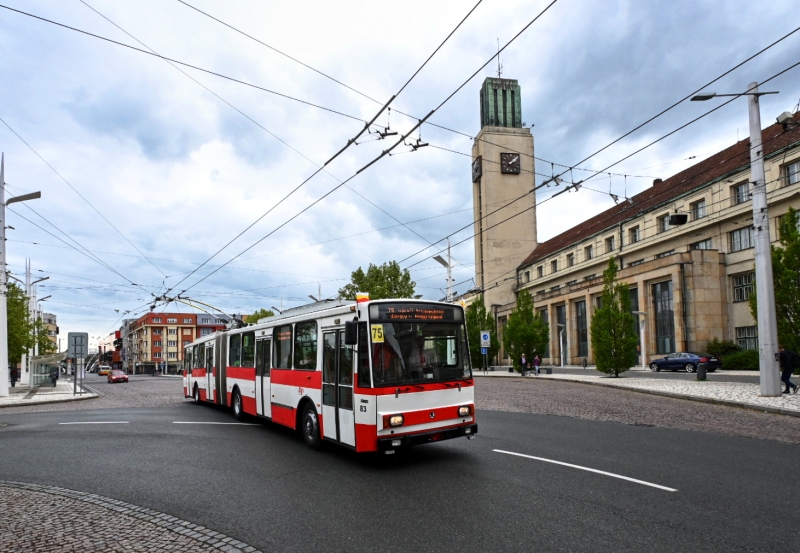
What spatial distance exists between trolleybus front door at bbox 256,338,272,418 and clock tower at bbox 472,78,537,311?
67389 millimetres

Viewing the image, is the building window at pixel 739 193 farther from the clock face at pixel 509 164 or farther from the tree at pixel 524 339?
the clock face at pixel 509 164

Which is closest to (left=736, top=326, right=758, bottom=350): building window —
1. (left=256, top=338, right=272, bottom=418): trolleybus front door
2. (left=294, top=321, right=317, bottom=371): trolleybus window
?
(left=256, top=338, right=272, bottom=418): trolleybus front door

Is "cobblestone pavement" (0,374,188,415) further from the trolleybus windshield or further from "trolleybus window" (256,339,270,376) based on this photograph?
the trolleybus windshield

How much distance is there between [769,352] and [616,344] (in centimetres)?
1456

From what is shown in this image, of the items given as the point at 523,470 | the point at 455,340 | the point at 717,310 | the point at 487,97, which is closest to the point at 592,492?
the point at 523,470

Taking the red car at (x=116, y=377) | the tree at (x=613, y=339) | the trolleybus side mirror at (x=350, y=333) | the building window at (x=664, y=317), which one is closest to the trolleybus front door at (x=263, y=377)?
the trolleybus side mirror at (x=350, y=333)

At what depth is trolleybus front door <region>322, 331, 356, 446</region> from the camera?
362 inches

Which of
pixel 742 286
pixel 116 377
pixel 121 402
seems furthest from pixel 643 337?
pixel 116 377

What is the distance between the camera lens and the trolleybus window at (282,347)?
11844mm

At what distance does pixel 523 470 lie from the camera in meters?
8.11

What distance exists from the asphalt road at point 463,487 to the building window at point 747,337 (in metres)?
37.8

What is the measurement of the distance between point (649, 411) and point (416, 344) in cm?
951

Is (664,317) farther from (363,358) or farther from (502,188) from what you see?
(363,358)

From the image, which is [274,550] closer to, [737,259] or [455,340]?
[455,340]
